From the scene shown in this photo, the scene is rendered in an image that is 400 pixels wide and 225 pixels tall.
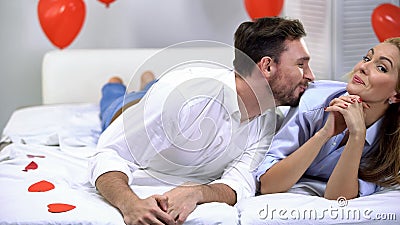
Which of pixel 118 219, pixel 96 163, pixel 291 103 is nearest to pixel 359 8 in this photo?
pixel 291 103

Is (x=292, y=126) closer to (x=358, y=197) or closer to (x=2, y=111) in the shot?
(x=358, y=197)

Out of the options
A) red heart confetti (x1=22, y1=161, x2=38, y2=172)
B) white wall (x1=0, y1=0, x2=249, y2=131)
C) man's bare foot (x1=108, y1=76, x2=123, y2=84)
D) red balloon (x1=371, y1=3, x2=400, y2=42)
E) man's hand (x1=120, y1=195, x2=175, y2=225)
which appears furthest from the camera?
white wall (x1=0, y1=0, x2=249, y2=131)

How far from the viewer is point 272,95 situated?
197cm

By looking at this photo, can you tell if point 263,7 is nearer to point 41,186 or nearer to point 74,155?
point 74,155

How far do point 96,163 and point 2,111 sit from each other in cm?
202

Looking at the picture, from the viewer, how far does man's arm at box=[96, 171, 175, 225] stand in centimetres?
169

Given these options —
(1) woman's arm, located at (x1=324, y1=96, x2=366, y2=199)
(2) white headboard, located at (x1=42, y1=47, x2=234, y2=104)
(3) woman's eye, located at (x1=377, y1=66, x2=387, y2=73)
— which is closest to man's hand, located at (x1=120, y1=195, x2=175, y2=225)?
(1) woman's arm, located at (x1=324, y1=96, x2=366, y2=199)

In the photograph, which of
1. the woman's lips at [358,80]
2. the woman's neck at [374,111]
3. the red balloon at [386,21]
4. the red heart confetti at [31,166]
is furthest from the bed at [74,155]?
the red balloon at [386,21]

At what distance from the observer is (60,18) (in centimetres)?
325

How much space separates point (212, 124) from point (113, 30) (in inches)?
78.9

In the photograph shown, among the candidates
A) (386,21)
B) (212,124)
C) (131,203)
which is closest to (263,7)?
(386,21)

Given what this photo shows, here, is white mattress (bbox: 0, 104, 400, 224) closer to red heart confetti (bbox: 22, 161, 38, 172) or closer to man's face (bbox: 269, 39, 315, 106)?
red heart confetti (bbox: 22, 161, 38, 172)

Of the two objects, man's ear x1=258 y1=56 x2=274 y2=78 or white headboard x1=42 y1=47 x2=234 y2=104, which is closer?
man's ear x1=258 y1=56 x2=274 y2=78

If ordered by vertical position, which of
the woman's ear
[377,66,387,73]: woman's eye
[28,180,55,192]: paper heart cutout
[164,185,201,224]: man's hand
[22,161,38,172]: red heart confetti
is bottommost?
[22,161,38,172]: red heart confetti
